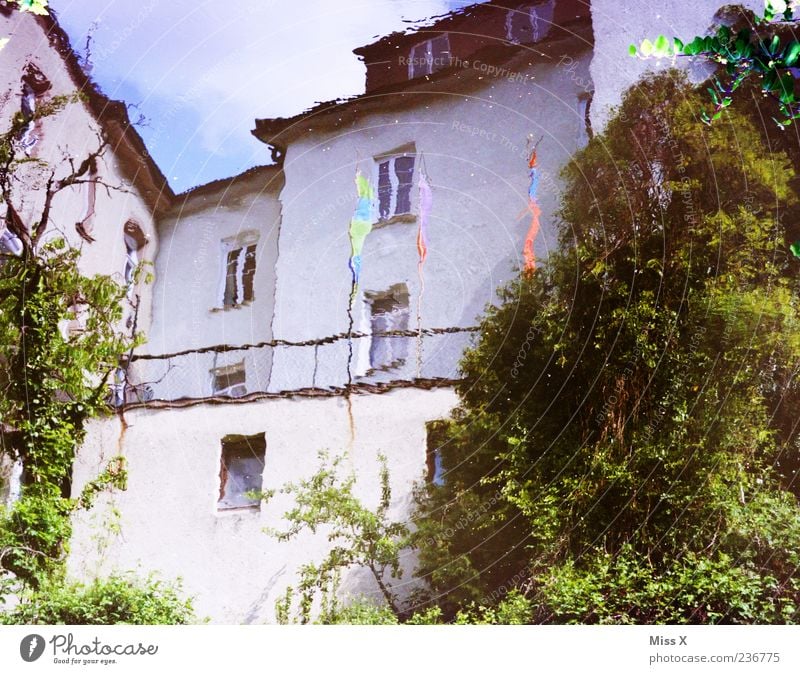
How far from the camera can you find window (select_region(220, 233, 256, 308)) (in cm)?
301

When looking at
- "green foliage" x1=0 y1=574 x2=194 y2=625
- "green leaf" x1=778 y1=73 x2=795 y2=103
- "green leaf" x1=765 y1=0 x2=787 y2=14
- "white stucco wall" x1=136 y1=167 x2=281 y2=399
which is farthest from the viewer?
"white stucco wall" x1=136 y1=167 x2=281 y2=399

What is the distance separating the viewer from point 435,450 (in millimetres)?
2871

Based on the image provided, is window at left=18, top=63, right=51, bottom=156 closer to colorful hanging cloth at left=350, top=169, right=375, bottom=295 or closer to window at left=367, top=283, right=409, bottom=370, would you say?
colorful hanging cloth at left=350, top=169, right=375, bottom=295

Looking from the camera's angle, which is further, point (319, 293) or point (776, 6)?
point (319, 293)

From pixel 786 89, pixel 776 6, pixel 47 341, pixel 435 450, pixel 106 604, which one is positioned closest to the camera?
pixel 776 6

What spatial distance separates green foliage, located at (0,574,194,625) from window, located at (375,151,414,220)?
1.40 m

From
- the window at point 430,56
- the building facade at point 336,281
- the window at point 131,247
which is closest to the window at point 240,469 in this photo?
the building facade at point 336,281

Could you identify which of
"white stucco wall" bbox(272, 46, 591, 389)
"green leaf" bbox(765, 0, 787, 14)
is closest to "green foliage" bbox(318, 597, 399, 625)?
"white stucco wall" bbox(272, 46, 591, 389)

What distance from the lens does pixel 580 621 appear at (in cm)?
277

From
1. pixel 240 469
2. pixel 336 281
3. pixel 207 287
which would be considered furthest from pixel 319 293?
pixel 240 469

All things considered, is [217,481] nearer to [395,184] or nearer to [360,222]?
[360,222]

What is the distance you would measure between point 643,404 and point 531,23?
4.35 feet

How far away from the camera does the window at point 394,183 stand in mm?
3012

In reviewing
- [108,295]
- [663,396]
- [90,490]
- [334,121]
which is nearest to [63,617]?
[90,490]
